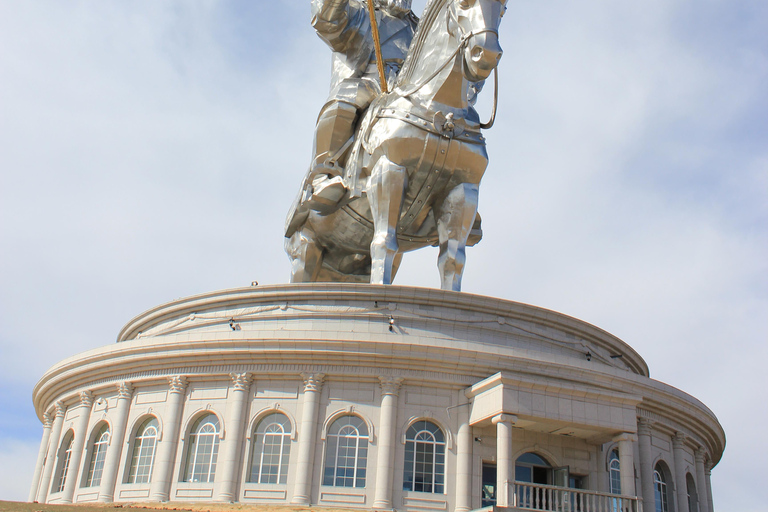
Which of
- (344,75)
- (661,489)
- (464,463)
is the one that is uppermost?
(344,75)

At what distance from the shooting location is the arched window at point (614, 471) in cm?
1786

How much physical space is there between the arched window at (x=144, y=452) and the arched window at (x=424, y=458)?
531cm

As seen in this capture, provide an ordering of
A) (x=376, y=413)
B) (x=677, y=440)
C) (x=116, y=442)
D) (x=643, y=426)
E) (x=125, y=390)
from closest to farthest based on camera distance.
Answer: (x=376, y=413) → (x=116, y=442) → (x=643, y=426) → (x=125, y=390) → (x=677, y=440)

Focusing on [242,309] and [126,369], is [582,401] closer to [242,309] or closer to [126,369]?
[242,309]

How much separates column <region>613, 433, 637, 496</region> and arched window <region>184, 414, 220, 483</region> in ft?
25.6

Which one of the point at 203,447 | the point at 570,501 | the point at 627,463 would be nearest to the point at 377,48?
the point at 203,447

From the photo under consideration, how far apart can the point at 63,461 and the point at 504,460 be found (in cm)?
1065

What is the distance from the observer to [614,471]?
18.0 m

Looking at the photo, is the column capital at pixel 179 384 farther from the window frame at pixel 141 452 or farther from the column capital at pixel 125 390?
the column capital at pixel 125 390

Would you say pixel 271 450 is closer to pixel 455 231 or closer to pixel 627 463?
pixel 455 231

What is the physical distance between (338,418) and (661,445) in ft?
24.2

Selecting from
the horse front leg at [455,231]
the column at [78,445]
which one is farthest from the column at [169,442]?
the horse front leg at [455,231]

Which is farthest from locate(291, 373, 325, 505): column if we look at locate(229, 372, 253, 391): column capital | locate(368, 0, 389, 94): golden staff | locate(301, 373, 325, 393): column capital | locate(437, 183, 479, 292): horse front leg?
locate(368, 0, 389, 94): golden staff

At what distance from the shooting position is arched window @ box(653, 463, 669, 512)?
18656mm
